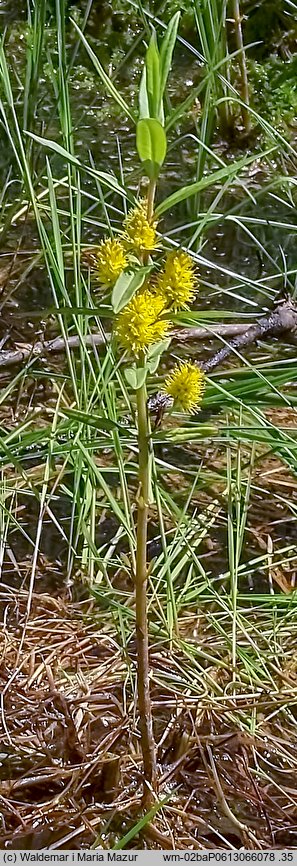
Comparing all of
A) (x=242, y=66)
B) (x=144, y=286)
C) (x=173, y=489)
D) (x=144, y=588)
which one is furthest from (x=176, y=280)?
(x=242, y=66)

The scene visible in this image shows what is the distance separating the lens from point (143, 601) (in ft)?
2.50

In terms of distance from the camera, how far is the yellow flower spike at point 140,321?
646 mm

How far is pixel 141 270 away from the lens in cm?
62

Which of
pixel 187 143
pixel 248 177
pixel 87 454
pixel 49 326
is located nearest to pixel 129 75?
pixel 187 143

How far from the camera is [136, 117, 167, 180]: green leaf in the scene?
1.99ft

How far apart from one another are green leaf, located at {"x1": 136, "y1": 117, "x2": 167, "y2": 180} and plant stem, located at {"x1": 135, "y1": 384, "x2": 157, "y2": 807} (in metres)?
0.16

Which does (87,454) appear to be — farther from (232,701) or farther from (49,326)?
(49,326)

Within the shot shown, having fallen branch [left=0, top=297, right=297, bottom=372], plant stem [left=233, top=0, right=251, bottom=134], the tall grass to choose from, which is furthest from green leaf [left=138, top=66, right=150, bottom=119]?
plant stem [left=233, top=0, right=251, bottom=134]

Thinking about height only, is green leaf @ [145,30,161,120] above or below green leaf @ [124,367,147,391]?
above

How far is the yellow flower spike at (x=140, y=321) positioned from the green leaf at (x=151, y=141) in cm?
9

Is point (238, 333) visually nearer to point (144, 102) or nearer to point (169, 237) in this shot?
point (169, 237)

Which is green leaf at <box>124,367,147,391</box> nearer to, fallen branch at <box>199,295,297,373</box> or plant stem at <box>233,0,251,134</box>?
fallen branch at <box>199,295,297,373</box>

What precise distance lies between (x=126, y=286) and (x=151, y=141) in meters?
0.10

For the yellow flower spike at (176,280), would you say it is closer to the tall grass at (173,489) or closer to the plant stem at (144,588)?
the plant stem at (144,588)
